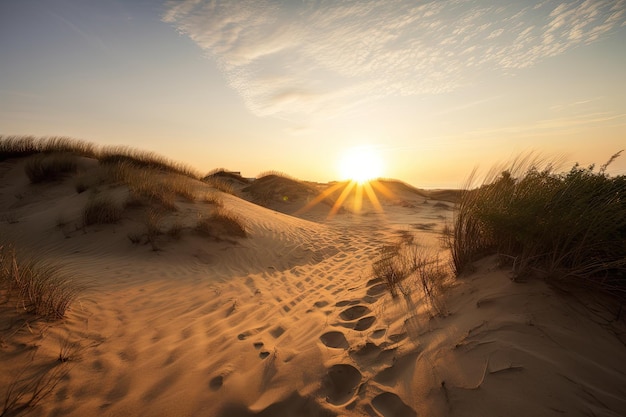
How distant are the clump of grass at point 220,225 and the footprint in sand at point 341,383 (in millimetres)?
5505

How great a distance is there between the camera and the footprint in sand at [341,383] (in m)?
2.17

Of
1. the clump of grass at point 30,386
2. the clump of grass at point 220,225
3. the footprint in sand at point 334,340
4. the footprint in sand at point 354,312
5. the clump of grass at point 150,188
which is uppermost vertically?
the clump of grass at point 150,188

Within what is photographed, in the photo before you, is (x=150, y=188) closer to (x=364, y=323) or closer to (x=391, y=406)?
(x=364, y=323)

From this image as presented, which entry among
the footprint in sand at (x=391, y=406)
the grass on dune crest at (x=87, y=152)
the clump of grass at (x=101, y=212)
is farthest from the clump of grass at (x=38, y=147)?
the footprint in sand at (x=391, y=406)

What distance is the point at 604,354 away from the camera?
185 cm

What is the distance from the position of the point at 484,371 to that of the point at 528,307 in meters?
0.76

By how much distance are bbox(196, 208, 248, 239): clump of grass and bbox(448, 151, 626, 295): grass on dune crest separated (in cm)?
590

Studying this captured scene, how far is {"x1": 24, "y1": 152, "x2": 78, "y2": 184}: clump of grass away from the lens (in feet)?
36.8

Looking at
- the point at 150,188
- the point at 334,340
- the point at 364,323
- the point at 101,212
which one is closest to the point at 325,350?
the point at 334,340

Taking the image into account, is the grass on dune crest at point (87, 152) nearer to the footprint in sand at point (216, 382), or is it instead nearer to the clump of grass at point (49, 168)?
the clump of grass at point (49, 168)

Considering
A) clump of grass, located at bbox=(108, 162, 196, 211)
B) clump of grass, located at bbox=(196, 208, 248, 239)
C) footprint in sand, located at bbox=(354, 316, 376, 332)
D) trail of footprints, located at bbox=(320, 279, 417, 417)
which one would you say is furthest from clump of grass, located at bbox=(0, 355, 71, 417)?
clump of grass, located at bbox=(108, 162, 196, 211)

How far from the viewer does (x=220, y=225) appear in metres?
7.68

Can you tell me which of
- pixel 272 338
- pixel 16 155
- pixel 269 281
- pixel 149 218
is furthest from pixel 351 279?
pixel 16 155

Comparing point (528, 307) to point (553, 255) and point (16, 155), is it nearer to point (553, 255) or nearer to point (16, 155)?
point (553, 255)
